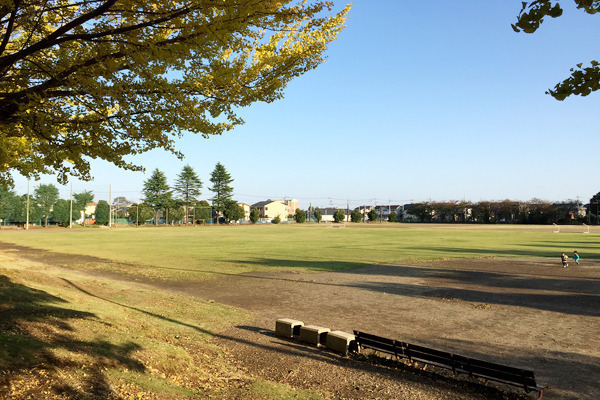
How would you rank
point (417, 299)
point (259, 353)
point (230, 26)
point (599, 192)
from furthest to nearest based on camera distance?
point (599, 192)
point (417, 299)
point (259, 353)
point (230, 26)

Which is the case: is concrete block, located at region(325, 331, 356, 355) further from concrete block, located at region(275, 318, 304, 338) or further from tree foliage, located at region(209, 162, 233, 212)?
tree foliage, located at region(209, 162, 233, 212)

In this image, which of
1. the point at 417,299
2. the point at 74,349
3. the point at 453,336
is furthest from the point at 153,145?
the point at 417,299

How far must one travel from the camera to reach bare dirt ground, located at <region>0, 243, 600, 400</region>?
7.09 m

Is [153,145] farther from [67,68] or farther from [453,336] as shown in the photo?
[453,336]

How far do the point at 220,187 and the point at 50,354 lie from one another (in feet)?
361

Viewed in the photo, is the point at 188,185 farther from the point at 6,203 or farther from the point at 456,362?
the point at 456,362

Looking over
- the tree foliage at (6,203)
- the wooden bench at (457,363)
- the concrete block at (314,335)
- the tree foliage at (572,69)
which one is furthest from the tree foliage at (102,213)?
the tree foliage at (572,69)

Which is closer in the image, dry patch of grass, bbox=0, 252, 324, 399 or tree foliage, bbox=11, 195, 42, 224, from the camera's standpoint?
dry patch of grass, bbox=0, 252, 324, 399

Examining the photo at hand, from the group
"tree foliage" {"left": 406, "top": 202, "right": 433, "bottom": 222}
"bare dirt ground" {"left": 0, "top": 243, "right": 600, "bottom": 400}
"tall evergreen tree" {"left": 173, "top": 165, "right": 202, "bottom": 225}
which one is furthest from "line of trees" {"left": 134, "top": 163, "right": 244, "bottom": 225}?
"bare dirt ground" {"left": 0, "top": 243, "right": 600, "bottom": 400}

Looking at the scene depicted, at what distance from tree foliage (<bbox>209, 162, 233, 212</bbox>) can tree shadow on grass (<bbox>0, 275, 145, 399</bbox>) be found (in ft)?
349

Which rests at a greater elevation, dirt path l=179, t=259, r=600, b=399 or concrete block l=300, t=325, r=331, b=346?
concrete block l=300, t=325, r=331, b=346

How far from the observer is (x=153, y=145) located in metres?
7.21

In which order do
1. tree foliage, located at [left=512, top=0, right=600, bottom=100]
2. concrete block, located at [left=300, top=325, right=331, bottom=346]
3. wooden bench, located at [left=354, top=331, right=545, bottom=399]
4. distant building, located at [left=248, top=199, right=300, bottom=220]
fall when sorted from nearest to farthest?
tree foliage, located at [left=512, top=0, right=600, bottom=100]
wooden bench, located at [left=354, top=331, right=545, bottom=399]
concrete block, located at [left=300, top=325, right=331, bottom=346]
distant building, located at [left=248, top=199, right=300, bottom=220]

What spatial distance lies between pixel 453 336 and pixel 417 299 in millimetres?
4832
